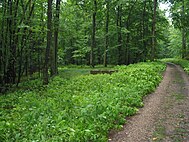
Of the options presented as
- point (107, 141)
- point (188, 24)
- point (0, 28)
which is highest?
point (188, 24)

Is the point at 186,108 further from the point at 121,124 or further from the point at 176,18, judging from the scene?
the point at 176,18

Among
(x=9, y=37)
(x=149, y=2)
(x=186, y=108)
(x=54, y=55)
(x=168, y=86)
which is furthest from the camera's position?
(x=149, y=2)

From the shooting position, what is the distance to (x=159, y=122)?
7.98 meters

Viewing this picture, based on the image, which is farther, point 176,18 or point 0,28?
point 176,18

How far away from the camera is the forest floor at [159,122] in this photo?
6734 millimetres

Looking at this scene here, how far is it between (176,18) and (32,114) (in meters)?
28.7

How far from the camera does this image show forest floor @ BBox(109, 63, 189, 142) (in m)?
6.73

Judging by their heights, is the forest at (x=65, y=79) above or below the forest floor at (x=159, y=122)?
above

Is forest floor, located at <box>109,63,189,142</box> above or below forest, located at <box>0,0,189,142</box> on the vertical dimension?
below

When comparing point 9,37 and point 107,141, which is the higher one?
point 9,37

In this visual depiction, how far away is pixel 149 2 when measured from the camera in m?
35.8

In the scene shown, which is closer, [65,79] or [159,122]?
[159,122]

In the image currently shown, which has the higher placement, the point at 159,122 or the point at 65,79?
the point at 65,79

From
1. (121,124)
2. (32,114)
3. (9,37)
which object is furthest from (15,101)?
(9,37)
